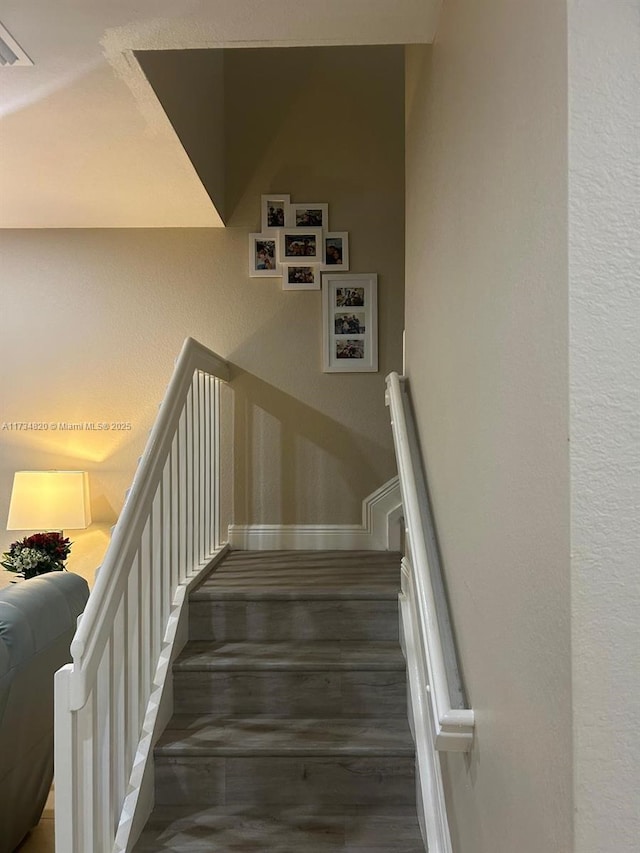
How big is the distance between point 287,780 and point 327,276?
2.43m

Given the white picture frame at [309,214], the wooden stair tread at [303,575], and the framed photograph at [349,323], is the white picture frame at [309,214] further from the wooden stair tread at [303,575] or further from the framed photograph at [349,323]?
the wooden stair tread at [303,575]

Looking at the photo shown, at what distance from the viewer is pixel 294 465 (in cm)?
392

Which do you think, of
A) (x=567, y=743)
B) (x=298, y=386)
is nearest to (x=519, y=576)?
(x=567, y=743)

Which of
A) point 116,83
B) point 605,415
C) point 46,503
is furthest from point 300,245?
point 605,415

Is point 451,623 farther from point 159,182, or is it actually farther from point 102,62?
point 159,182

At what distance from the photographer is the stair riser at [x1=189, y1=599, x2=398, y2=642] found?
282 cm

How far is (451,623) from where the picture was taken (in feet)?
5.56

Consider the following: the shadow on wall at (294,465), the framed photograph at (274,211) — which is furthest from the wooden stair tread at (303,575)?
the framed photograph at (274,211)

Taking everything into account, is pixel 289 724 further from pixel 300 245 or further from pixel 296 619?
pixel 300 245

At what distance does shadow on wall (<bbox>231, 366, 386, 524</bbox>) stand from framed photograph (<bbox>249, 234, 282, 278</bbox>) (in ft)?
2.32

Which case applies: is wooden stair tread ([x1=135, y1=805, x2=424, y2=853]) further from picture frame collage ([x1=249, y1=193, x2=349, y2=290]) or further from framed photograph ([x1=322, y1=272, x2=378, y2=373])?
picture frame collage ([x1=249, y1=193, x2=349, y2=290])

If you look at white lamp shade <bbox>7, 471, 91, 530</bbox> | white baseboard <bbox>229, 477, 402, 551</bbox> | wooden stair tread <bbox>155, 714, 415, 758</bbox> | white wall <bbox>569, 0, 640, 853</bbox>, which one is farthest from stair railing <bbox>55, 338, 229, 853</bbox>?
white wall <bbox>569, 0, 640, 853</bbox>

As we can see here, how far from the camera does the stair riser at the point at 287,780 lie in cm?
234

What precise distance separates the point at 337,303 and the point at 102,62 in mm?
1887
